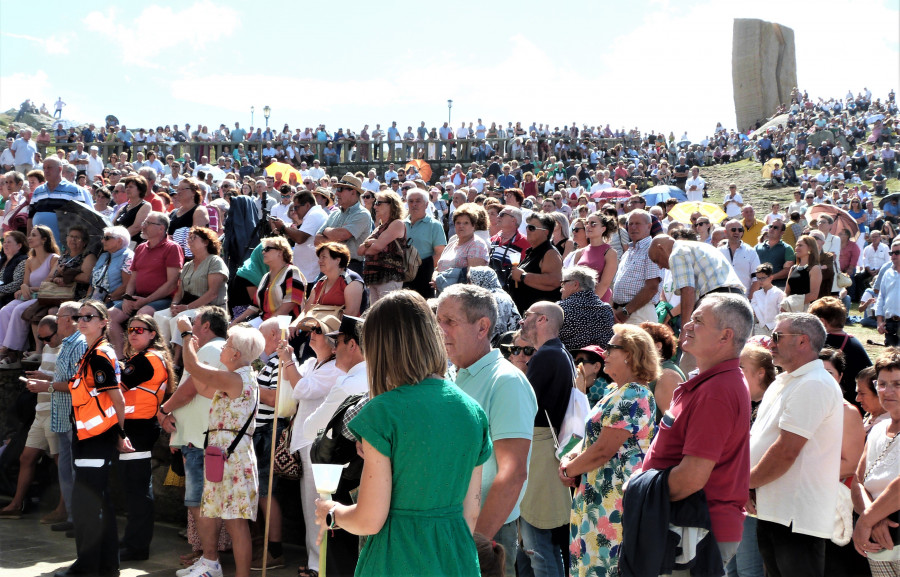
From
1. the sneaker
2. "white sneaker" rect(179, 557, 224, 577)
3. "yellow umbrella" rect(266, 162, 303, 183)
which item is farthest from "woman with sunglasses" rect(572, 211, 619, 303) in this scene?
"yellow umbrella" rect(266, 162, 303, 183)

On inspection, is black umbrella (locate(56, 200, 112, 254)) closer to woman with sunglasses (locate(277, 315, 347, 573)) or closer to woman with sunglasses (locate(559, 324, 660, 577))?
woman with sunglasses (locate(277, 315, 347, 573))

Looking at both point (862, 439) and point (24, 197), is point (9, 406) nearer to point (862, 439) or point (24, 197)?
point (24, 197)

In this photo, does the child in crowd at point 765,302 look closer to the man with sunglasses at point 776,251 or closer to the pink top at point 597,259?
the man with sunglasses at point 776,251

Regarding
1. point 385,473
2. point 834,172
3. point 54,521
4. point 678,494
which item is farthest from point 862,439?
point 834,172

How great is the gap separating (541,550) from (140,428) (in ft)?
11.3

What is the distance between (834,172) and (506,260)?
84.7 feet

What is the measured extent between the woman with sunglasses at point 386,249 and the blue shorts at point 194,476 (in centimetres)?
219

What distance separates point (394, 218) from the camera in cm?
816

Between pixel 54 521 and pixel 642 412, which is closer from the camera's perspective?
pixel 642 412

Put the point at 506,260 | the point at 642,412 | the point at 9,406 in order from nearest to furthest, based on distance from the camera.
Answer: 1. the point at 642,412
2. the point at 506,260
3. the point at 9,406

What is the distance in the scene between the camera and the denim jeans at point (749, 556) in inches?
192

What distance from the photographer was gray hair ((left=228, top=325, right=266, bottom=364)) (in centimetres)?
611

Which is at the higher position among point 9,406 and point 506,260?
point 506,260

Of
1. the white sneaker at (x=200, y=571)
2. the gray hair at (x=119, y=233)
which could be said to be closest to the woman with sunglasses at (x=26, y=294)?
the gray hair at (x=119, y=233)
